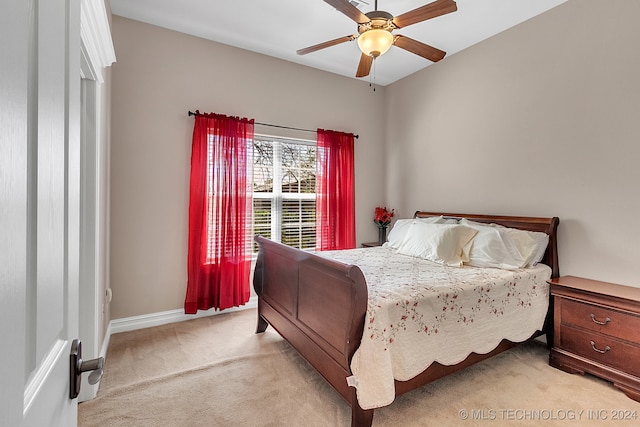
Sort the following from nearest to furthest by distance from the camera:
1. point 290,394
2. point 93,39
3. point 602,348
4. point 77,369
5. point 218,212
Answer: point 77,369 < point 93,39 < point 290,394 < point 602,348 < point 218,212

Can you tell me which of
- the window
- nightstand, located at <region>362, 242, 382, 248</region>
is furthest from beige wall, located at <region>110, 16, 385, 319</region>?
nightstand, located at <region>362, 242, 382, 248</region>

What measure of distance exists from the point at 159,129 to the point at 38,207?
2954 millimetres

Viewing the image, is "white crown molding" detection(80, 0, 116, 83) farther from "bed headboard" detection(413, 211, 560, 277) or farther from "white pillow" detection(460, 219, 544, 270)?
"bed headboard" detection(413, 211, 560, 277)

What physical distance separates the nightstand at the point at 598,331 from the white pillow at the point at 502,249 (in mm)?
289

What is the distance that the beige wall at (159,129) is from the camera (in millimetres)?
2896

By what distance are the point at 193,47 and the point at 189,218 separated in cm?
180

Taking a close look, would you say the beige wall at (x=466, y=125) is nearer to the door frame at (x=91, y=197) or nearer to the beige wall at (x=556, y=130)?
the beige wall at (x=556, y=130)

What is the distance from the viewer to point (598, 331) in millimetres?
2133

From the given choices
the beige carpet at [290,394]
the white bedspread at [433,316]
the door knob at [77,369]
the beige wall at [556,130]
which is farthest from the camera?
the beige wall at [556,130]

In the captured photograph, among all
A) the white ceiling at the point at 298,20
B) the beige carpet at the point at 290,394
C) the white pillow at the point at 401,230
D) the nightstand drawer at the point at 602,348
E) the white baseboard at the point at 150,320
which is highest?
the white ceiling at the point at 298,20

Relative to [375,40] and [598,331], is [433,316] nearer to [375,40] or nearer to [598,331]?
[598,331]

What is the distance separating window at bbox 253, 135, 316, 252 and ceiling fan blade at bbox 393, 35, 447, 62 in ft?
6.02

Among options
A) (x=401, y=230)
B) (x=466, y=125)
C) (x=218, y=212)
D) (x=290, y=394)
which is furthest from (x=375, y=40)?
(x=290, y=394)

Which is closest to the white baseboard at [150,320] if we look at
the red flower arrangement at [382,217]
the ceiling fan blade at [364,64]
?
the red flower arrangement at [382,217]
